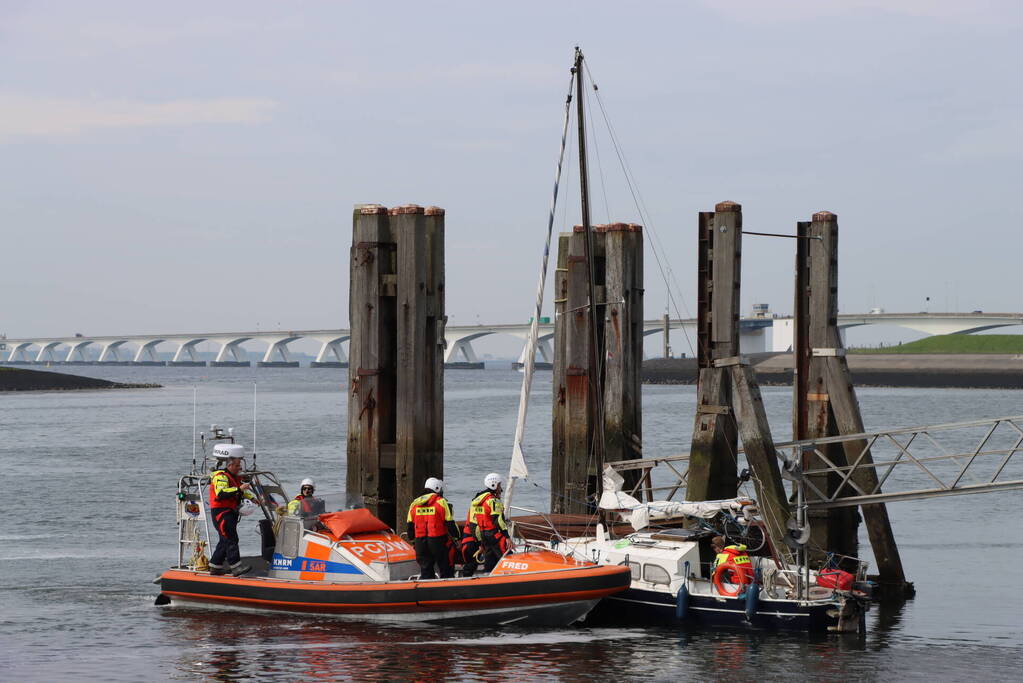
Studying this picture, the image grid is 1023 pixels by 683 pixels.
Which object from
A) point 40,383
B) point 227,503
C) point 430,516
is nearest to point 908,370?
point 40,383

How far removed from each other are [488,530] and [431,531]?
2.55ft

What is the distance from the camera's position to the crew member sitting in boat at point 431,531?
1656 cm

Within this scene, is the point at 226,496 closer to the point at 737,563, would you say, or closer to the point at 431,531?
the point at 431,531

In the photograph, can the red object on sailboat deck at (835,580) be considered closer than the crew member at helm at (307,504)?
Yes

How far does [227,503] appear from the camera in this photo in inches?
682

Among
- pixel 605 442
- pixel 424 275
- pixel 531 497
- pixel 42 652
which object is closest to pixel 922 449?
pixel 531 497

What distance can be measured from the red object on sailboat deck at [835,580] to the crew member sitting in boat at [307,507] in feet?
22.3

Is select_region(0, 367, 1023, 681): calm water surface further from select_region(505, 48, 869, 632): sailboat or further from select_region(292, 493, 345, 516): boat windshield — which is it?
select_region(292, 493, 345, 516): boat windshield

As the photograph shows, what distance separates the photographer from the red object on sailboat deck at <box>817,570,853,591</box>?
1644 cm

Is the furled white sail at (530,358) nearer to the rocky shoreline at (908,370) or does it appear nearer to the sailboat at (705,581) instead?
the sailboat at (705,581)

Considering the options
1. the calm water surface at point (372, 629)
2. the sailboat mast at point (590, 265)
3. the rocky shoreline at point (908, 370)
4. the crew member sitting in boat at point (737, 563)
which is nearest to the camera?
the calm water surface at point (372, 629)

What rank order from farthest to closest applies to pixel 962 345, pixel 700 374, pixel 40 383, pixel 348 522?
pixel 962 345, pixel 40 383, pixel 700 374, pixel 348 522

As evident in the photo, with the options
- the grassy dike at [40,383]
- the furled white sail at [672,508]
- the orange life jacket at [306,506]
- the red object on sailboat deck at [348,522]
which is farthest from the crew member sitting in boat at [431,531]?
the grassy dike at [40,383]

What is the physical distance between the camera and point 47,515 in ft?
99.3
